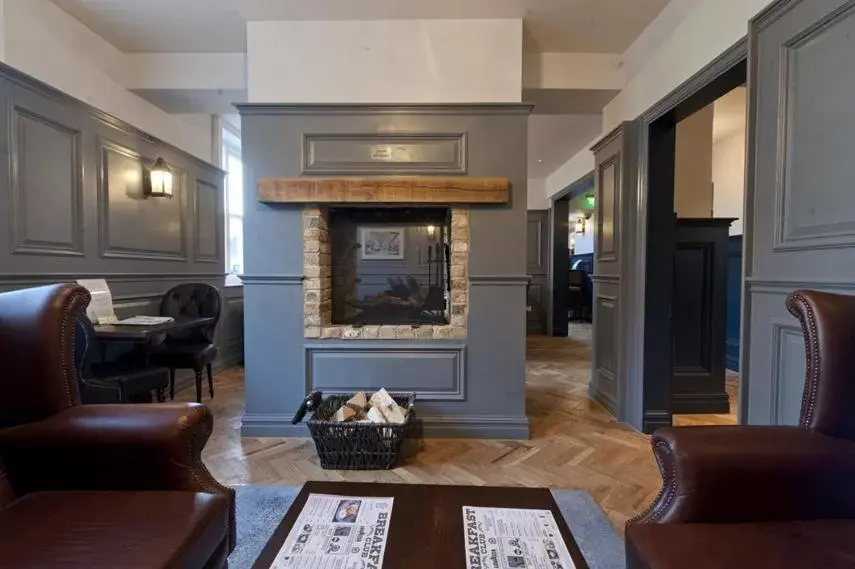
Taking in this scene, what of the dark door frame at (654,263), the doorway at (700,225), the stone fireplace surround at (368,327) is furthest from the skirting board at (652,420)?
the stone fireplace surround at (368,327)

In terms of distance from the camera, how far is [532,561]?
1062 mm

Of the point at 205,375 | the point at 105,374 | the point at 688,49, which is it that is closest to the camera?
the point at 688,49

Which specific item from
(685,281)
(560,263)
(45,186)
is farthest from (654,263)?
(560,263)

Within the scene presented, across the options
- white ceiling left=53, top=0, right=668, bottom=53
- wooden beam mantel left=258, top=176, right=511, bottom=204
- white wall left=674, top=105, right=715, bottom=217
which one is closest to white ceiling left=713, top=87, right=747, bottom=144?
white wall left=674, top=105, right=715, bottom=217

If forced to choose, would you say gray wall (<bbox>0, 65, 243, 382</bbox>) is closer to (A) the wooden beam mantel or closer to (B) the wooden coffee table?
(A) the wooden beam mantel

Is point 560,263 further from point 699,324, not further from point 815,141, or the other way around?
point 815,141

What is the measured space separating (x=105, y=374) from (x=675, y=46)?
3.85 metres

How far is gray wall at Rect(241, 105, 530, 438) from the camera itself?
2750 millimetres

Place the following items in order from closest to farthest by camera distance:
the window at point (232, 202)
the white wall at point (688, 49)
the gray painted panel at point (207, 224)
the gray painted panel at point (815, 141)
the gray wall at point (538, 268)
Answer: the gray painted panel at point (815, 141) < the white wall at point (688, 49) < the gray painted panel at point (207, 224) < the window at point (232, 202) < the gray wall at point (538, 268)

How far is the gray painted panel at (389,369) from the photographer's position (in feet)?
9.19

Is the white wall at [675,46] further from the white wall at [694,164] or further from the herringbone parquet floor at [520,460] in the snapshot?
the herringbone parquet floor at [520,460]

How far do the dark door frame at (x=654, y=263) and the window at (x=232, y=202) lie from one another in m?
3.93

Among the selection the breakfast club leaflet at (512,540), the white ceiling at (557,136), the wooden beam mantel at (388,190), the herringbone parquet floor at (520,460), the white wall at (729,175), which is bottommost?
the herringbone parquet floor at (520,460)

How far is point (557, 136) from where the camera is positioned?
5055mm
